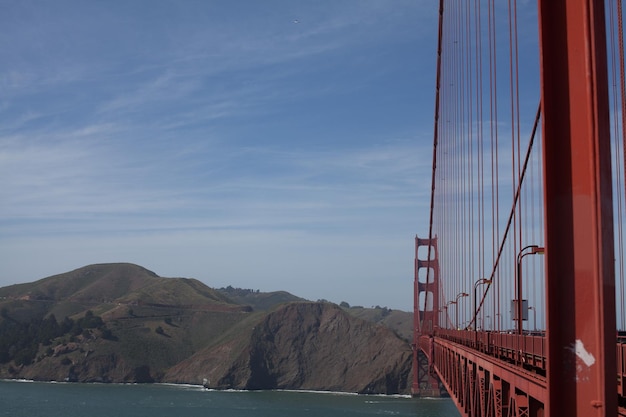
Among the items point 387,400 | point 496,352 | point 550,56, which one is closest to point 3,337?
point 387,400

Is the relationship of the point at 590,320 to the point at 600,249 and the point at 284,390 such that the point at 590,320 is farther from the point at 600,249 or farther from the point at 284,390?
the point at 284,390

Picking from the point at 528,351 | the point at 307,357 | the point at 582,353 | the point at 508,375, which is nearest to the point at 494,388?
the point at 528,351

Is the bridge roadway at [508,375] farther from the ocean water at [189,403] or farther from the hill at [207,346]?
the hill at [207,346]

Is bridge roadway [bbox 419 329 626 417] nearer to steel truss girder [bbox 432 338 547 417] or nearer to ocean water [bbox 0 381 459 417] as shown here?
steel truss girder [bbox 432 338 547 417]

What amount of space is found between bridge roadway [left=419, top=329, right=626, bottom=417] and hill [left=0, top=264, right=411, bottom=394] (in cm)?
6631

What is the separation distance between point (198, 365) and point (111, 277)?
208 feet

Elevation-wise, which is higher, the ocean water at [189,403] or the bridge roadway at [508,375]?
the bridge roadway at [508,375]

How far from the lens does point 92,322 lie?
107m

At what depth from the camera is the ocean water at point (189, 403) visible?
185 ft

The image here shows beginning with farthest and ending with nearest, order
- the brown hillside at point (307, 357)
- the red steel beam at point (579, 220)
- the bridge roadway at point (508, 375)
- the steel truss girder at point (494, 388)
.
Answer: the brown hillside at point (307, 357)
the steel truss girder at point (494, 388)
the bridge roadway at point (508, 375)
the red steel beam at point (579, 220)

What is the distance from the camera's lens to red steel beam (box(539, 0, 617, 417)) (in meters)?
3.16

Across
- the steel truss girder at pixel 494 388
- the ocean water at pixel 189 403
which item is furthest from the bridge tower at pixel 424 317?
the steel truss girder at pixel 494 388

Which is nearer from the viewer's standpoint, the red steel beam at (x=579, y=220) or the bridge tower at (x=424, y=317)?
the red steel beam at (x=579, y=220)

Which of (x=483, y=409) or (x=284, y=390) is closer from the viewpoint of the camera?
(x=483, y=409)
